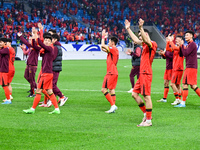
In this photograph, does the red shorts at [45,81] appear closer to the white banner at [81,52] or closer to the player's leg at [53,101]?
the player's leg at [53,101]

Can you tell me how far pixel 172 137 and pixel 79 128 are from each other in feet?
6.33

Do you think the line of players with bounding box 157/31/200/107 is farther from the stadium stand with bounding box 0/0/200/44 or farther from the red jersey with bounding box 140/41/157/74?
the stadium stand with bounding box 0/0/200/44

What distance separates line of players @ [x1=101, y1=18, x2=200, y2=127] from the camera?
7.86 metres

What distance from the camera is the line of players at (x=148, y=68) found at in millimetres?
7855

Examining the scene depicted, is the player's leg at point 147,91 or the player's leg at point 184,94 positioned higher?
the player's leg at point 147,91

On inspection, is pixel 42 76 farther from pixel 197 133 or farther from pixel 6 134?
pixel 197 133

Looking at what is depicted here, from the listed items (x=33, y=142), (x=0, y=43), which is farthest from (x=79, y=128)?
(x=0, y=43)

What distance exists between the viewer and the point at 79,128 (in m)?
7.48

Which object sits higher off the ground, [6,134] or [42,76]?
[42,76]

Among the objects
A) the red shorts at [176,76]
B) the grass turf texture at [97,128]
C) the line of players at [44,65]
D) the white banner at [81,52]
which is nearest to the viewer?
the grass turf texture at [97,128]

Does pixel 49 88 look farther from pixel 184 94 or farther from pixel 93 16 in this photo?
pixel 93 16

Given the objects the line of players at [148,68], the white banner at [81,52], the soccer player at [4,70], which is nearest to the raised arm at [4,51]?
the soccer player at [4,70]

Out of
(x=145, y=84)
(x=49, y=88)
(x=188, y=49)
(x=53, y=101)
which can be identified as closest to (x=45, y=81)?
(x=49, y=88)

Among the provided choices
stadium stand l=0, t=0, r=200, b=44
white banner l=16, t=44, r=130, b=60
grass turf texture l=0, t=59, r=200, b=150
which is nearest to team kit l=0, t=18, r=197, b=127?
grass turf texture l=0, t=59, r=200, b=150
